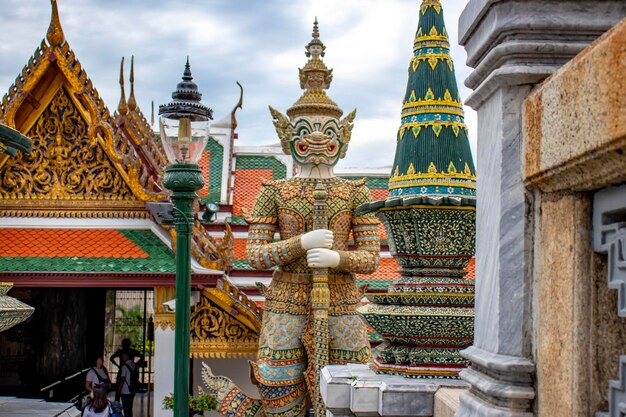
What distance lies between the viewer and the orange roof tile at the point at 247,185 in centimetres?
1305

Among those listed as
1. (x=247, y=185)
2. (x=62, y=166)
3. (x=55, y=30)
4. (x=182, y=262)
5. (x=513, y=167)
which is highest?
(x=55, y=30)

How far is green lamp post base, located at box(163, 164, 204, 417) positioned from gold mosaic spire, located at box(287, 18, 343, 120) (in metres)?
2.39

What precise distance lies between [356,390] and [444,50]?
2.17 metres

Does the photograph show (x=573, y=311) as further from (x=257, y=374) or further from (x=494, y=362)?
(x=257, y=374)

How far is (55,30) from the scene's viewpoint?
32.4 ft

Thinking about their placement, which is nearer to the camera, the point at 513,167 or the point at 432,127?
the point at 513,167

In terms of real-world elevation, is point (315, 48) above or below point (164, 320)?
above

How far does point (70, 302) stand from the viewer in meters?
13.2

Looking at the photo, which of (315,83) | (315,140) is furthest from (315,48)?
(315,140)

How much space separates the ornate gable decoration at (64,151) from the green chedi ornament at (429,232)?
5.47 metres

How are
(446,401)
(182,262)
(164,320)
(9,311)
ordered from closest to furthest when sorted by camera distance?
1. (446,401)
2. (182,262)
3. (9,311)
4. (164,320)

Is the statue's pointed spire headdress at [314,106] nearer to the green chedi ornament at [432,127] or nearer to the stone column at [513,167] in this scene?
the green chedi ornament at [432,127]

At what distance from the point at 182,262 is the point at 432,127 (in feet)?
6.00

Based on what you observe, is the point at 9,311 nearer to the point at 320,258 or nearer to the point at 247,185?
the point at 320,258
